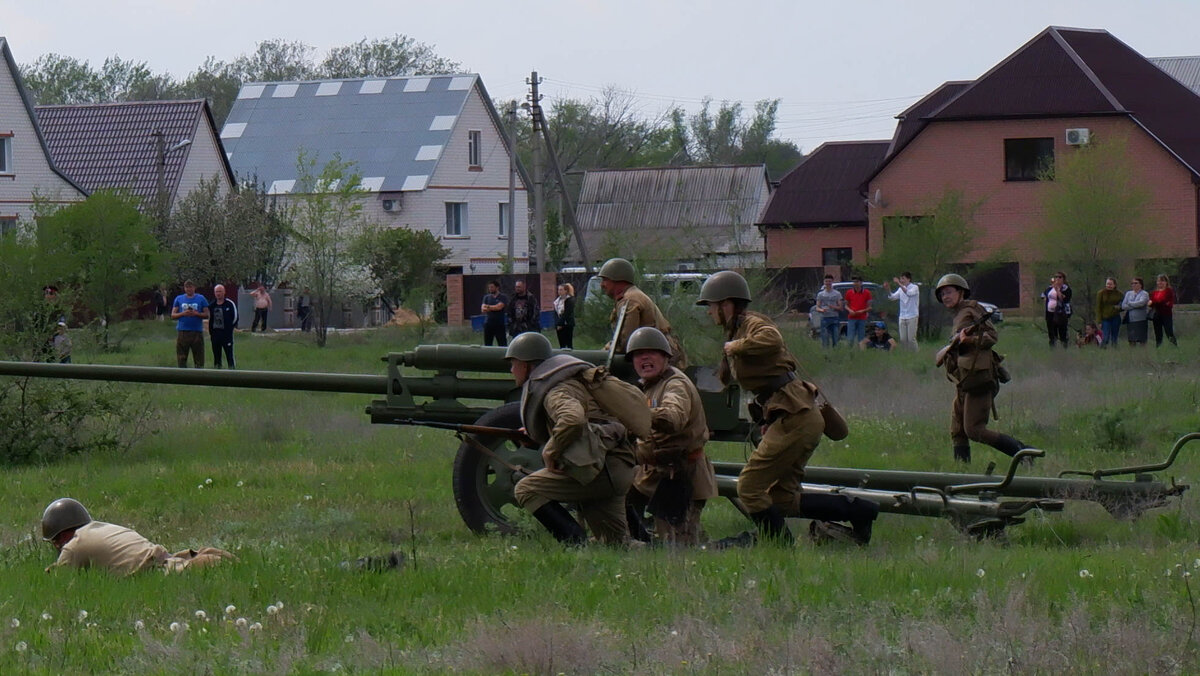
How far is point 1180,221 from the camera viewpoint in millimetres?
46406

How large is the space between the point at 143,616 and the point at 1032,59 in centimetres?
4578

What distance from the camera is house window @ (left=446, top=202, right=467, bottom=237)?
211 ft

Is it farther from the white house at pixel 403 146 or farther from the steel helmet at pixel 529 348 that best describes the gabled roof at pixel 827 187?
the steel helmet at pixel 529 348

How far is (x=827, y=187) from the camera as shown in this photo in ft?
195

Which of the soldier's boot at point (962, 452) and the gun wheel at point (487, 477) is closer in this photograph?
the gun wheel at point (487, 477)

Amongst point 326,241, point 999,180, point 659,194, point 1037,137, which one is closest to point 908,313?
point 326,241

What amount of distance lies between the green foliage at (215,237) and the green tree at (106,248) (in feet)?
41.3

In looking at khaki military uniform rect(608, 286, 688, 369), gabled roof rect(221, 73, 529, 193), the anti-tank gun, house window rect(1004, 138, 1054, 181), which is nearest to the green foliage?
gabled roof rect(221, 73, 529, 193)

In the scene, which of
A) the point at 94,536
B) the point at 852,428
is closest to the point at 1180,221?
the point at 852,428

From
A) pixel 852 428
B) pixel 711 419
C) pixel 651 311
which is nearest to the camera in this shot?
pixel 711 419

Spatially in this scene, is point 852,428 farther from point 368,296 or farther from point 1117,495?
point 368,296

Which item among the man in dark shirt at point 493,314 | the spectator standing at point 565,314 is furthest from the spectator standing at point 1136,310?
the man in dark shirt at point 493,314

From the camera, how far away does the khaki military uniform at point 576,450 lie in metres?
8.66

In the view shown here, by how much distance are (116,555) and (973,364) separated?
271 inches
